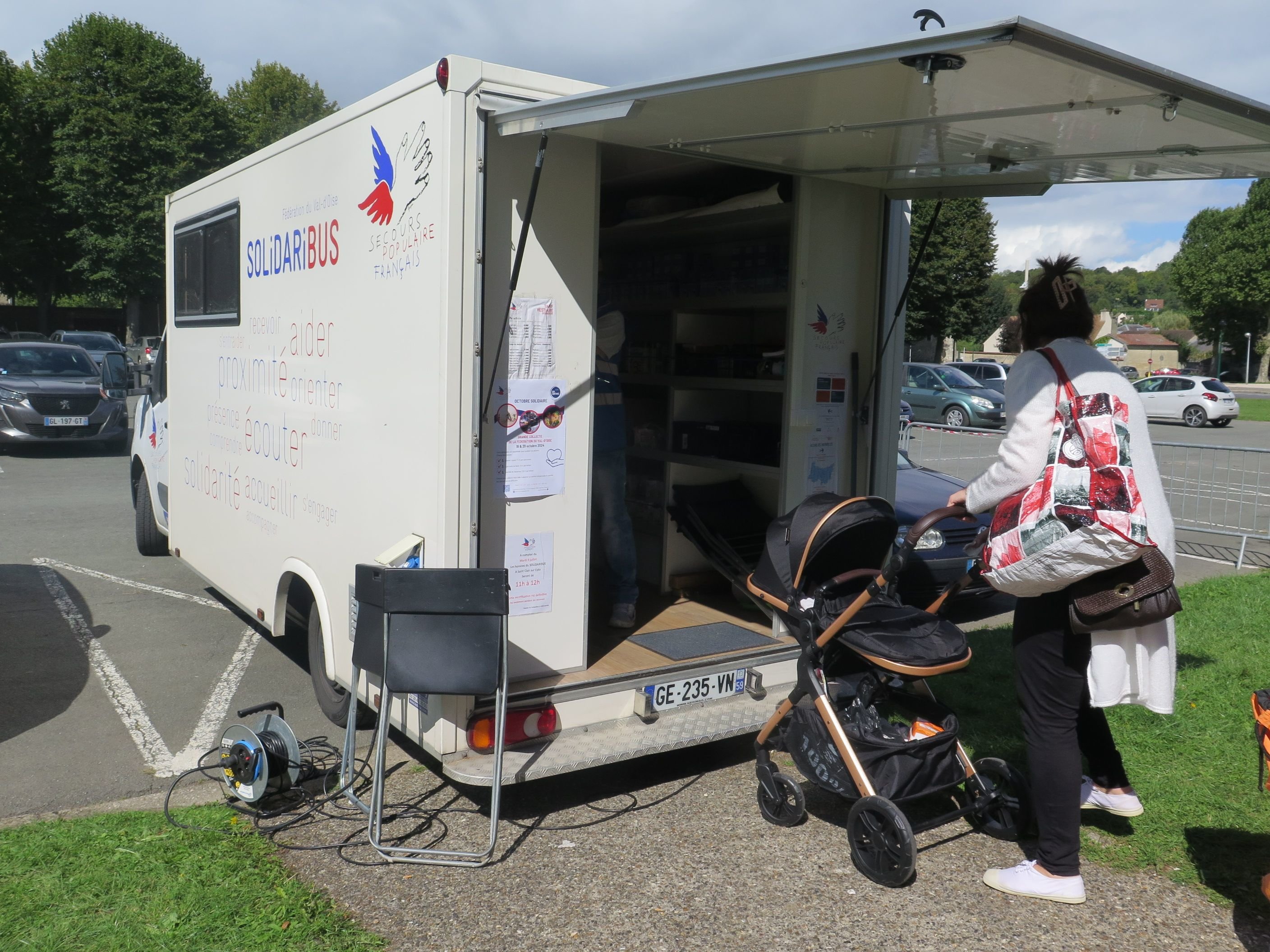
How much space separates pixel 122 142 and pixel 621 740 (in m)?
41.8

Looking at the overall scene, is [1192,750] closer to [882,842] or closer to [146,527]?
[882,842]

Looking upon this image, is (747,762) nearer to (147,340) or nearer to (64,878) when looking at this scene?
(64,878)

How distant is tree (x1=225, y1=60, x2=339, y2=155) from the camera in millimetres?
46156

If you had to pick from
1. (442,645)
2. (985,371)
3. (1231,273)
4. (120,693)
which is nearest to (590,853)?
(442,645)

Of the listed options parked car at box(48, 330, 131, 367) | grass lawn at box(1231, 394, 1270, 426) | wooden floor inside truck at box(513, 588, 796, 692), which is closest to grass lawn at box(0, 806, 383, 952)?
wooden floor inside truck at box(513, 588, 796, 692)

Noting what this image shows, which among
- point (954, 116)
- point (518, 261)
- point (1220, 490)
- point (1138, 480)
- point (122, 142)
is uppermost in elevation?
point (122, 142)

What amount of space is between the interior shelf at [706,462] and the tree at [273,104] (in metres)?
43.1

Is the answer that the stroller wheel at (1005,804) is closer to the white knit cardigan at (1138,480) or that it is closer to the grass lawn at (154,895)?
the white knit cardigan at (1138,480)

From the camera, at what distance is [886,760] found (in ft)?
12.4

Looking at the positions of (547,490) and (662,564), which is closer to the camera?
(547,490)

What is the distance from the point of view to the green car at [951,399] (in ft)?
83.5

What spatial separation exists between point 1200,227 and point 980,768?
72046mm

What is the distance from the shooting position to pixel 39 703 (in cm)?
550

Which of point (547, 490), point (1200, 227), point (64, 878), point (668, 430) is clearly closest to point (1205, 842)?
point (547, 490)
